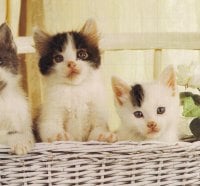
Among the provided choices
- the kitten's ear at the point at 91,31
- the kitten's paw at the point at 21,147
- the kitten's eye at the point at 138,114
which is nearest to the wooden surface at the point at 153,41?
the kitten's ear at the point at 91,31

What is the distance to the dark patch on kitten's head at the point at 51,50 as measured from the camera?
43.7 inches

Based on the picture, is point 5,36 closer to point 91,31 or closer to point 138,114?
point 91,31

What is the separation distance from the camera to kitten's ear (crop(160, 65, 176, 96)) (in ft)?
3.64

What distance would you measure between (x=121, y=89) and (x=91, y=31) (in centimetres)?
16

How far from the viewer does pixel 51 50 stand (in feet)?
3.67

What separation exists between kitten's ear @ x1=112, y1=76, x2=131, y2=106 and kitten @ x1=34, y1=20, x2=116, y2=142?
1.7 inches

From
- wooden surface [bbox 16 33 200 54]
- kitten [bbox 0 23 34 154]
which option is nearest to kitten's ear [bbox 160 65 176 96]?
kitten [bbox 0 23 34 154]

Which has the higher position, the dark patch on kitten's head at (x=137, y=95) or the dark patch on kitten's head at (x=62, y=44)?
the dark patch on kitten's head at (x=62, y=44)

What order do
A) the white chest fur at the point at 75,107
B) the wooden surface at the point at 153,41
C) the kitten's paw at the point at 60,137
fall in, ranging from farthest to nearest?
the wooden surface at the point at 153,41 < the white chest fur at the point at 75,107 < the kitten's paw at the point at 60,137

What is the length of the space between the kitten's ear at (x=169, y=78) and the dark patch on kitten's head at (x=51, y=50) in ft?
0.83

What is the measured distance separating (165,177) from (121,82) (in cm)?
27

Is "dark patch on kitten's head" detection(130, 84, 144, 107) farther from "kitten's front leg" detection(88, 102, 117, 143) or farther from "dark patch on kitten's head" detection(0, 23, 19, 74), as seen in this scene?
"dark patch on kitten's head" detection(0, 23, 19, 74)

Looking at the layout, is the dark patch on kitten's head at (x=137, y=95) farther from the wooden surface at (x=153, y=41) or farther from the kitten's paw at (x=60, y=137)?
the wooden surface at (x=153, y=41)

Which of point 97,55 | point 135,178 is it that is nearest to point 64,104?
point 97,55
